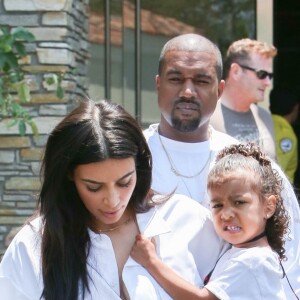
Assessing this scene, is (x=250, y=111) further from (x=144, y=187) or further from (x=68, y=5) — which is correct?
(x=144, y=187)

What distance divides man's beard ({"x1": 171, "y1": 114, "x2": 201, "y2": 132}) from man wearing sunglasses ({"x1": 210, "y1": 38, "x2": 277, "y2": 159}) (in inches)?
62.6

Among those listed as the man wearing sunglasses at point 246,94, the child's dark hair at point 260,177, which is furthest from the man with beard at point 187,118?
the man wearing sunglasses at point 246,94

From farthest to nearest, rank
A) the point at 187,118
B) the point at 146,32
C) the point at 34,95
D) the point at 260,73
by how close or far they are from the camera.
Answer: the point at 146,32 < the point at 34,95 < the point at 260,73 < the point at 187,118

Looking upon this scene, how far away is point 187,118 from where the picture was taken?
3.21 metres

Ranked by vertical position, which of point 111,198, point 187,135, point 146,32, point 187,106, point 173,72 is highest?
point 146,32

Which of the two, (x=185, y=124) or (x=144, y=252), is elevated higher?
(x=185, y=124)

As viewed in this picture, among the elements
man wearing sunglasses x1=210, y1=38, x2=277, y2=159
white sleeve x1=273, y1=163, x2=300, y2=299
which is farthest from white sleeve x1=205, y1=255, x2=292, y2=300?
man wearing sunglasses x1=210, y1=38, x2=277, y2=159

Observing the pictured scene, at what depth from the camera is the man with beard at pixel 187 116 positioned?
126 inches

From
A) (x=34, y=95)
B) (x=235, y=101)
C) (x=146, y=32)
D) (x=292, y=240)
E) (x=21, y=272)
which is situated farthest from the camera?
(x=146, y=32)

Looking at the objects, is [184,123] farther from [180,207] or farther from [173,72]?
[180,207]

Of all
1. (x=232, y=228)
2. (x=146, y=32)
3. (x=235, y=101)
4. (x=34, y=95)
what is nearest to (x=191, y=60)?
(x=232, y=228)

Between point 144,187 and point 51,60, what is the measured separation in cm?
328

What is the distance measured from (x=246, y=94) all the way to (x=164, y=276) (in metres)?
2.67

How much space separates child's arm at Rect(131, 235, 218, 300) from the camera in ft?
8.28
